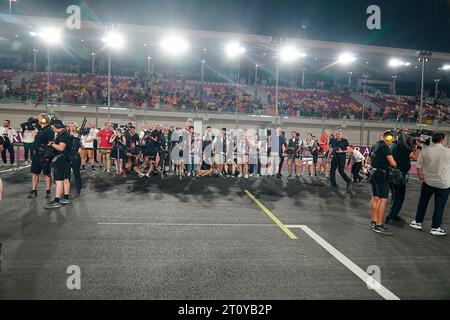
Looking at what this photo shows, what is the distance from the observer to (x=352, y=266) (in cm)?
503

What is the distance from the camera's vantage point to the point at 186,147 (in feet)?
43.2

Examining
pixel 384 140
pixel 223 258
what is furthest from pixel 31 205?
pixel 384 140

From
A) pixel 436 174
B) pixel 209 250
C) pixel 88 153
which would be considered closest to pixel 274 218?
pixel 209 250

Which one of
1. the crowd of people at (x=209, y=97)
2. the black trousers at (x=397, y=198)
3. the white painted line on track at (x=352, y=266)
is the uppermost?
the crowd of people at (x=209, y=97)

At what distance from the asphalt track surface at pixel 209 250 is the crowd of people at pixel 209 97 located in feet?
56.8

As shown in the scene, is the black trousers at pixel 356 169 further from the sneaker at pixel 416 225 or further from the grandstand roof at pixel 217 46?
the grandstand roof at pixel 217 46

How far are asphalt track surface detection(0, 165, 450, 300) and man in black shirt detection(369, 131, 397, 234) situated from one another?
0.39 m

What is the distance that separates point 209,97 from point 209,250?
2590cm

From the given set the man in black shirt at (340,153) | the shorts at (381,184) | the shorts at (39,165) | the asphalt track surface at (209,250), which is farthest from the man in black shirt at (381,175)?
the shorts at (39,165)

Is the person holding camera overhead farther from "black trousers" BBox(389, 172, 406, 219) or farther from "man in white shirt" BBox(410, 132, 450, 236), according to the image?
"man in white shirt" BBox(410, 132, 450, 236)

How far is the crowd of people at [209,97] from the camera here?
84.1ft

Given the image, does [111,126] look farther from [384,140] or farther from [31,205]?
[384,140]

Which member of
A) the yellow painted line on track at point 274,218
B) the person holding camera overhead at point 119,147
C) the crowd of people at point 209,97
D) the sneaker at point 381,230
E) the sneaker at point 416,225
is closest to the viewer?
the yellow painted line on track at point 274,218
